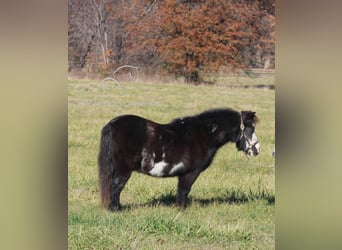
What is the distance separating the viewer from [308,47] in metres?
4.21

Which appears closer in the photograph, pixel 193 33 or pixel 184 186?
pixel 193 33

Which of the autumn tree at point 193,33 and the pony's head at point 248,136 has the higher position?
the autumn tree at point 193,33

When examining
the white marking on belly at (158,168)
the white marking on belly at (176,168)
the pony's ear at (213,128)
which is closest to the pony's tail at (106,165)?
the white marking on belly at (158,168)

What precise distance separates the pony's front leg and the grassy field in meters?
0.04

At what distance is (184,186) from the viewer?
4484mm

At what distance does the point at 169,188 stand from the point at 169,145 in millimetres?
365

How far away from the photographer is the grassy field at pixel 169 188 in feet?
14.1

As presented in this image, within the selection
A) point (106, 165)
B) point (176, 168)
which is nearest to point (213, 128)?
point (176, 168)

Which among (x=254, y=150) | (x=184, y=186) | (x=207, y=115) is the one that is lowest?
(x=184, y=186)

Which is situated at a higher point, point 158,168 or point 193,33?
point 193,33

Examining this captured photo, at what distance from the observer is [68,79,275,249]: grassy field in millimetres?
4305

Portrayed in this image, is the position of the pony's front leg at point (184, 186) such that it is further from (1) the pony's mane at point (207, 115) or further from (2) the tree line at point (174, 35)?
(2) the tree line at point (174, 35)

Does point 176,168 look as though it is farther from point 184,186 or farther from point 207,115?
point 207,115

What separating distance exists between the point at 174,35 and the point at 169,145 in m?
0.88
